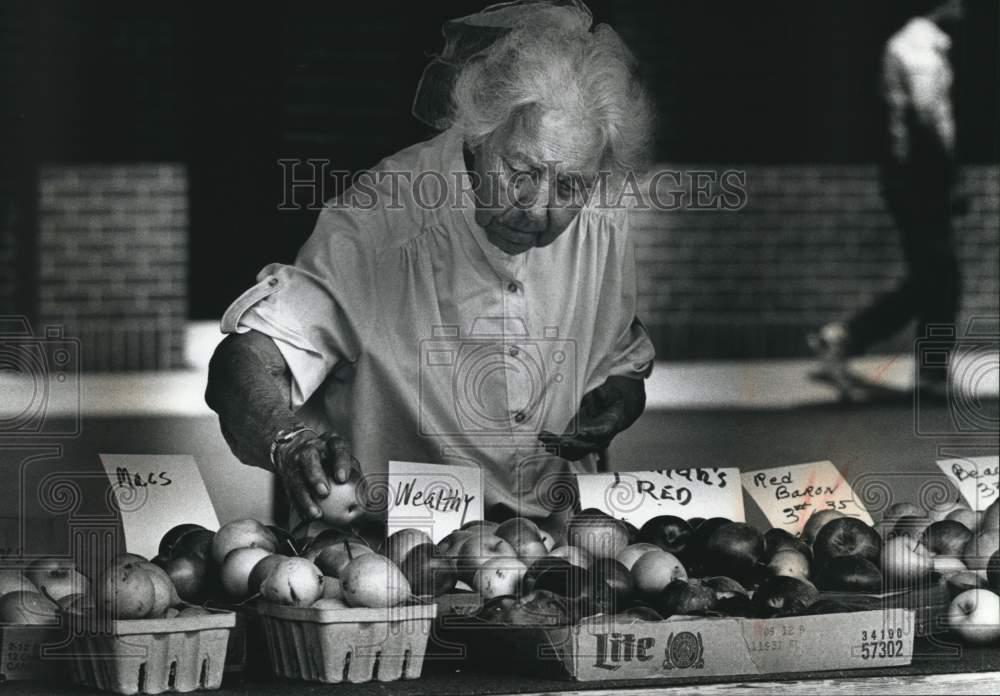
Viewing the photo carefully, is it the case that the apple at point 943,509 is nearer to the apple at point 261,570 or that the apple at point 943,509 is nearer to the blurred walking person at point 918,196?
the apple at point 261,570

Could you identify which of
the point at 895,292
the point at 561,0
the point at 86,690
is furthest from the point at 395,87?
the point at 895,292

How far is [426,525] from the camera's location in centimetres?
309

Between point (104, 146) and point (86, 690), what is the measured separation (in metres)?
5.04

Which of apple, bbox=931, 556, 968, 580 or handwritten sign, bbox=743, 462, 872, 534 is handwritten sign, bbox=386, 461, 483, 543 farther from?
apple, bbox=931, 556, 968, 580

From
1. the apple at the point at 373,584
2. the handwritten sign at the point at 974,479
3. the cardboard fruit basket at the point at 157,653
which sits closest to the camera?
the cardboard fruit basket at the point at 157,653

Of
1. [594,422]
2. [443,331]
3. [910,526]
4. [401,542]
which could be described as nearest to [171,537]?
[401,542]

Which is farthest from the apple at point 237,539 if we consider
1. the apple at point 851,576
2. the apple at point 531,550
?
the apple at point 851,576

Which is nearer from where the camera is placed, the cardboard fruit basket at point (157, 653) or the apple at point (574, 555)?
the cardboard fruit basket at point (157, 653)

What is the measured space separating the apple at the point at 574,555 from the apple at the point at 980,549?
75 centimetres

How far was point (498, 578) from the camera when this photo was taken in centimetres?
286

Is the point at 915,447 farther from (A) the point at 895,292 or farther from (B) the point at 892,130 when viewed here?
(B) the point at 892,130

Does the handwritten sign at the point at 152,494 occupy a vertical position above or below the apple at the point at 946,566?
above

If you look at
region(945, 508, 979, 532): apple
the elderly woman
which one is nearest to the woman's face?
the elderly woman

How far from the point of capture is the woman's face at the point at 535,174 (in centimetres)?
335
